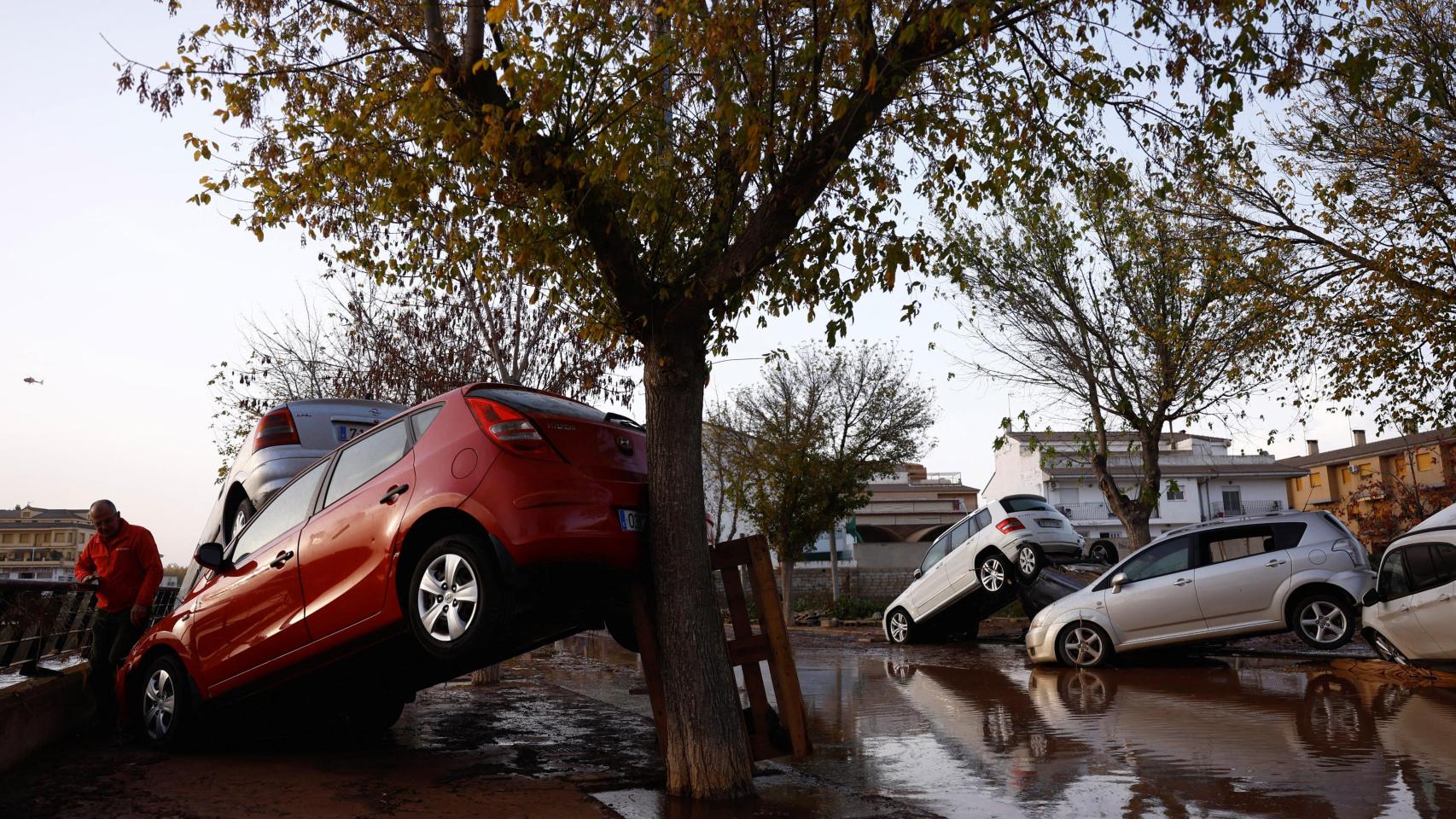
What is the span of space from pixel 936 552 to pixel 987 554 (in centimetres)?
159

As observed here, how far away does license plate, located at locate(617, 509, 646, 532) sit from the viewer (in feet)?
21.3

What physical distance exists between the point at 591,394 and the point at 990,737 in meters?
10.8

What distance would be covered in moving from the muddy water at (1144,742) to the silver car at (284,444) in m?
4.01

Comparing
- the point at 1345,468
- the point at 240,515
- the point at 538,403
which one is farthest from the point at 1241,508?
the point at 538,403

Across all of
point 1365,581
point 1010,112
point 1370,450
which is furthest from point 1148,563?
point 1370,450

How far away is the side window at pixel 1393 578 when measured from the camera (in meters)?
10.8

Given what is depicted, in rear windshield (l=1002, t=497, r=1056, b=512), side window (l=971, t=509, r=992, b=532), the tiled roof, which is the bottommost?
side window (l=971, t=509, r=992, b=532)

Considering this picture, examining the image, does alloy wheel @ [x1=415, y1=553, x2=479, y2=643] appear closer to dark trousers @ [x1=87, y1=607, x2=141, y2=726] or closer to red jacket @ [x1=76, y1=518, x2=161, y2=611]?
red jacket @ [x1=76, y1=518, x2=161, y2=611]

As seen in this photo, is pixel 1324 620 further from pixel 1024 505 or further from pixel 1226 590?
pixel 1024 505

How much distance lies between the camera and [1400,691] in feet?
34.4

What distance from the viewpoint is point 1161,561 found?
13234 millimetres

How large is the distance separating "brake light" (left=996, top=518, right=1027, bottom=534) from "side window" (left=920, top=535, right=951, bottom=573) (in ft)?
4.77

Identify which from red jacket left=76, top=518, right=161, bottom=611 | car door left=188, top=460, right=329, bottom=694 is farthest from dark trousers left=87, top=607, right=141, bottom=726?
car door left=188, top=460, right=329, bottom=694

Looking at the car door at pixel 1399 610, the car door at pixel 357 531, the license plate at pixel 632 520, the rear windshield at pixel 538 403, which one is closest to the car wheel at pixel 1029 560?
the car door at pixel 1399 610
